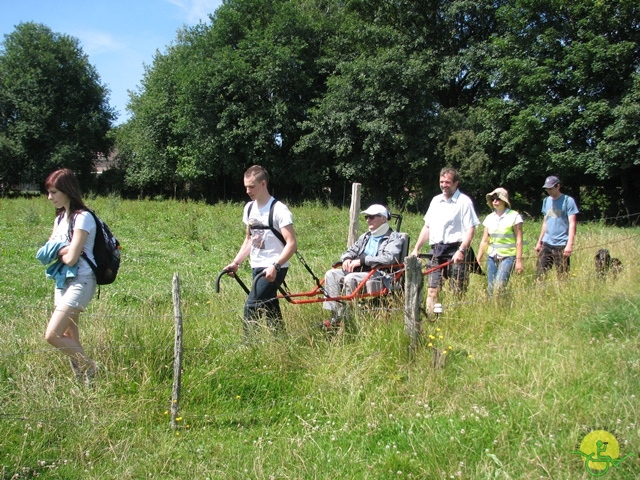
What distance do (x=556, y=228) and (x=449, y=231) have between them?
69.4 inches

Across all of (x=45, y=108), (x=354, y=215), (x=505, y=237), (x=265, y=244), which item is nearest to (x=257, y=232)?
(x=265, y=244)

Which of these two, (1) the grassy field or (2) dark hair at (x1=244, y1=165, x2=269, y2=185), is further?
(2) dark hair at (x1=244, y1=165, x2=269, y2=185)

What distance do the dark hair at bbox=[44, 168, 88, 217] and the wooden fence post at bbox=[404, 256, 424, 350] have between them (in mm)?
2673

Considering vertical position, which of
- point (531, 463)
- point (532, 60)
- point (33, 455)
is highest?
point (532, 60)

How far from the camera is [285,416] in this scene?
4070mm

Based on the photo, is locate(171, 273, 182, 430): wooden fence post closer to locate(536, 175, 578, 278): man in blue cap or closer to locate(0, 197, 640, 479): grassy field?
locate(0, 197, 640, 479): grassy field

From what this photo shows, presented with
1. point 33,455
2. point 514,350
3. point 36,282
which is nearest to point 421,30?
point 36,282

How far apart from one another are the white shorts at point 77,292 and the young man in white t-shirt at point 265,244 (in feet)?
3.90

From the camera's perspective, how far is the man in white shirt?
5883 mm

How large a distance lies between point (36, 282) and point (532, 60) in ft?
74.9

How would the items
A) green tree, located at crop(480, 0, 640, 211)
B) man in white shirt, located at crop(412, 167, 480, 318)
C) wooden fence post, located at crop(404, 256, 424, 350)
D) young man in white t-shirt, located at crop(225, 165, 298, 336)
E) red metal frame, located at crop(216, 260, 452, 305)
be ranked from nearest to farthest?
wooden fence post, located at crop(404, 256, 424, 350)
young man in white t-shirt, located at crop(225, 165, 298, 336)
red metal frame, located at crop(216, 260, 452, 305)
man in white shirt, located at crop(412, 167, 480, 318)
green tree, located at crop(480, 0, 640, 211)

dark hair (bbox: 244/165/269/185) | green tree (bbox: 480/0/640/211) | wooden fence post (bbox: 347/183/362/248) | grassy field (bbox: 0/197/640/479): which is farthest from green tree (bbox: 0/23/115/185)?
dark hair (bbox: 244/165/269/185)

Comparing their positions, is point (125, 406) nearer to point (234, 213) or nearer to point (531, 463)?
point (531, 463)

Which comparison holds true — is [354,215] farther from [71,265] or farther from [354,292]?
[71,265]
